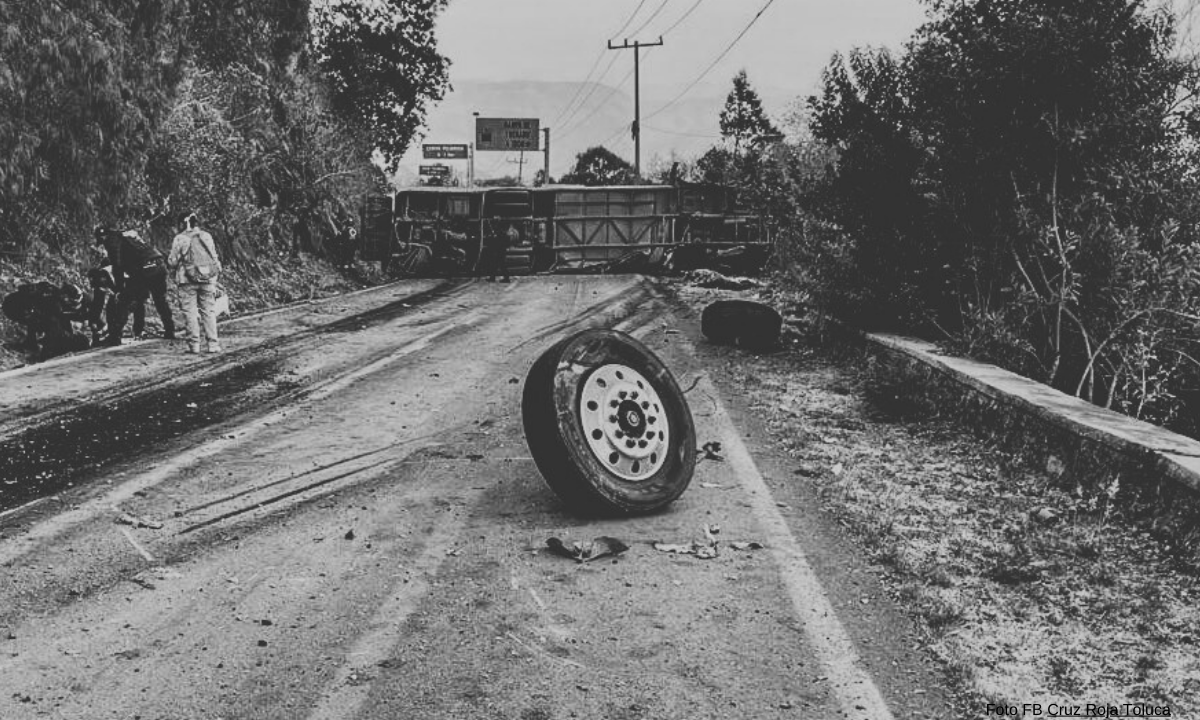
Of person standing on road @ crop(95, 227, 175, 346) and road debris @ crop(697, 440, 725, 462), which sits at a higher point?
person standing on road @ crop(95, 227, 175, 346)

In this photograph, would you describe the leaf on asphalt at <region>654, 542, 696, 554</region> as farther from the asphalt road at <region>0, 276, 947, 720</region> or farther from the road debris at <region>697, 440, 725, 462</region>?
the road debris at <region>697, 440, 725, 462</region>

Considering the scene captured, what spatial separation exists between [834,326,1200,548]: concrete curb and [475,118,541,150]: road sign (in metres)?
69.6

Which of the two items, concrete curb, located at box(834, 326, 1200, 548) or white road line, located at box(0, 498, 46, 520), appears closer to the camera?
concrete curb, located at box(834, 326, 1200, 548)

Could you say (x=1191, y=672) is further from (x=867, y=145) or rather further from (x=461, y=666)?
(x=867, y=145)

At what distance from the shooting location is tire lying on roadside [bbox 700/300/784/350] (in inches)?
513

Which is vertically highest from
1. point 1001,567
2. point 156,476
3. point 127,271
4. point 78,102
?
point 78,102

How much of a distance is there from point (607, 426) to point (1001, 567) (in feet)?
7.39

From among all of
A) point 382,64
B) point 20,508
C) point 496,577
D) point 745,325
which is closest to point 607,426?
point 496,577

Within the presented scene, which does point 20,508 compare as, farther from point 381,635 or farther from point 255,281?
point 255,281

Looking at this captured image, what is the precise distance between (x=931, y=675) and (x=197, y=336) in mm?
10430

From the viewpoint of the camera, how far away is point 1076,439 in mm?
6465

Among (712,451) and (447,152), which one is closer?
(712,451)

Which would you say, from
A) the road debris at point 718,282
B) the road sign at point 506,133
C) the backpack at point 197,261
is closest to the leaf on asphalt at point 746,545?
the backpack at point 197,261

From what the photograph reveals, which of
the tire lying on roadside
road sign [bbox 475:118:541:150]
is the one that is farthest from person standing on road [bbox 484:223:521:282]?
road sign [bbox 475:118:541:150]
